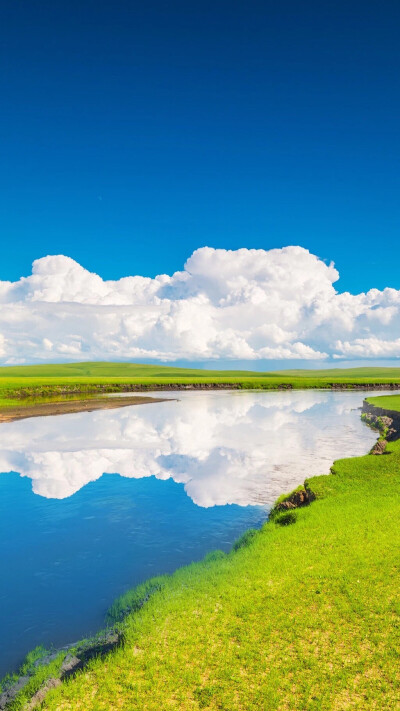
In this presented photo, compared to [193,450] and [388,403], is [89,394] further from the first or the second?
[193,450]

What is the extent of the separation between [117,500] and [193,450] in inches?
624

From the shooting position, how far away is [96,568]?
54.1ft

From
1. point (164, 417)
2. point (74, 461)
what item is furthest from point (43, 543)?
point (164, 417)

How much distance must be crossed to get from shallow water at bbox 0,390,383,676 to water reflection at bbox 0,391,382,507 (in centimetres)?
13

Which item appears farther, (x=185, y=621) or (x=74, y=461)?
(x=74, y=461)

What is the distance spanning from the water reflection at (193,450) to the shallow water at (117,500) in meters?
0.13

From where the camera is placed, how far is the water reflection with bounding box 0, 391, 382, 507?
29.0 metres

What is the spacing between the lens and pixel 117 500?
2552 centimetres

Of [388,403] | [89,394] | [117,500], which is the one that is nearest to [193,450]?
[117,500]

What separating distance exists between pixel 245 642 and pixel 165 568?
672 cm

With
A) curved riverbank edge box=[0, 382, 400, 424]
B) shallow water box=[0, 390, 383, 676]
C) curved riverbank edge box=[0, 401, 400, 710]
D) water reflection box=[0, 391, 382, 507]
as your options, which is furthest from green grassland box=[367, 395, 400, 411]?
curved riverbank edge box=[0, 382, 400, 424]

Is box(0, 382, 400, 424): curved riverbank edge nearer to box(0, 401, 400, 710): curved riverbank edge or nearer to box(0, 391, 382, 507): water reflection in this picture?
box(0, 391, 382, 507): water reflection

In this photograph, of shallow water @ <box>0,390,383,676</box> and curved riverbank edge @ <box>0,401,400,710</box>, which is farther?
shallow water @ <box>0,390,383,676</box>

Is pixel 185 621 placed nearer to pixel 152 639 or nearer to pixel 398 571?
pixel 152 639
